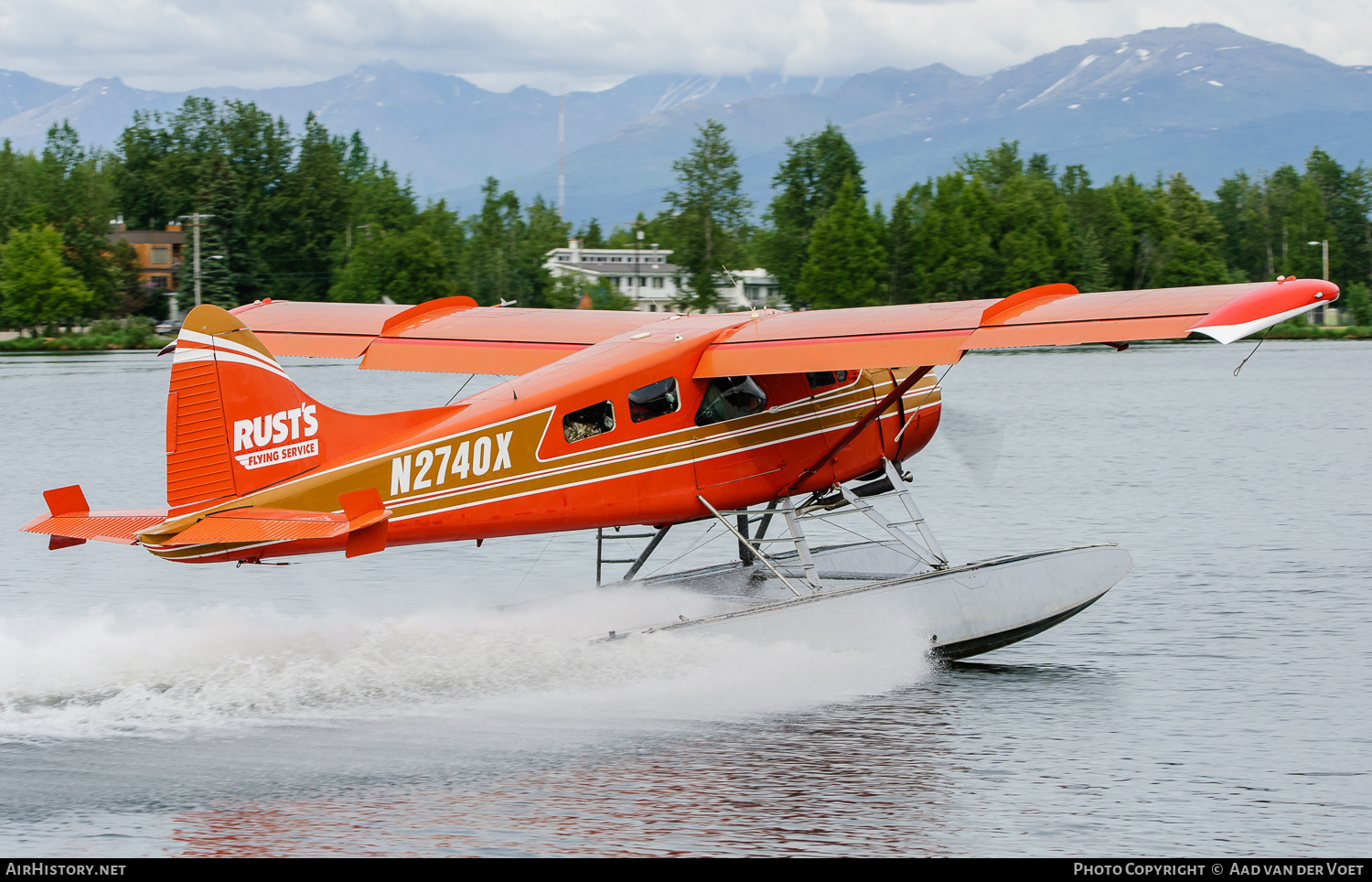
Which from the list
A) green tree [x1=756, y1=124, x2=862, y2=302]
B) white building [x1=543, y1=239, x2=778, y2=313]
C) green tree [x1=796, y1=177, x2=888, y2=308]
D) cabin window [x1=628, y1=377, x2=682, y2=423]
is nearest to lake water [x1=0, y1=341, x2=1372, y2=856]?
cabin window [x1=628, y1=377, x2=682, y2=423]

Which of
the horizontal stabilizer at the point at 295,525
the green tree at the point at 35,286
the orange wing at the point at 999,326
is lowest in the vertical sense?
the horizontal stabilizer at the point at 295,525

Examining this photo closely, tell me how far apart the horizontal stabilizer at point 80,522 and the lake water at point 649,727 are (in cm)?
105

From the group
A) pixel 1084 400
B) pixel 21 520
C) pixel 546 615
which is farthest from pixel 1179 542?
pixel 1084 400

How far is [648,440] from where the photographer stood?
9.19 meters

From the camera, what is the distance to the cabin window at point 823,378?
32.8ft

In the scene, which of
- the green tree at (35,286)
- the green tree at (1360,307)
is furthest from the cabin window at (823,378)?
the green tree at (35,286)

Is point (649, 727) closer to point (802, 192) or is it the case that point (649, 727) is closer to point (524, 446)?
point (524, 446)

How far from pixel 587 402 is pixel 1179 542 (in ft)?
30.7

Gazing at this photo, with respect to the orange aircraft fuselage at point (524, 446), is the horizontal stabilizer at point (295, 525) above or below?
below

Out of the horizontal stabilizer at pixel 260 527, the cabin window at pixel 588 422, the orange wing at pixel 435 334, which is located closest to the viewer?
the horizontal stabilizer at pixel 260 527

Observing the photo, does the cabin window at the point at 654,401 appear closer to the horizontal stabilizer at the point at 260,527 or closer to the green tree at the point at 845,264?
the horizontal stabilizer at the point at 260,527

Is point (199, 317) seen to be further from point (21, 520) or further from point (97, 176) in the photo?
point (97, 176)

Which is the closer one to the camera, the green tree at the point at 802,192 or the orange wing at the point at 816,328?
the orange wing at the point at 816,328

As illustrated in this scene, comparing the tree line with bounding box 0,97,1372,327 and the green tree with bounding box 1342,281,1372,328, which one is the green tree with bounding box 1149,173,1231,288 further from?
the green tree with bounding box 1342,281,1372,328
